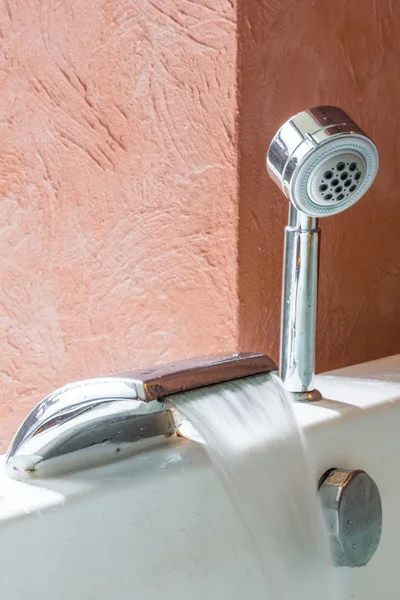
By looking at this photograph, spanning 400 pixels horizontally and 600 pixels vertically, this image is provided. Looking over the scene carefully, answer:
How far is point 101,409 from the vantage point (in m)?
0.53

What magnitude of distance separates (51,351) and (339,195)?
1.38 feet

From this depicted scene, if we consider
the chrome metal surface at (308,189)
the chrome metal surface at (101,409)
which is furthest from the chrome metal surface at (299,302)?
the chrome metal surface at (101,409)

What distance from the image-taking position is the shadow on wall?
77cm

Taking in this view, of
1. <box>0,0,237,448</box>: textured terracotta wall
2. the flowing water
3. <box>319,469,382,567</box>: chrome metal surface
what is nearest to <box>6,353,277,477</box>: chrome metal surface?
the flowing water

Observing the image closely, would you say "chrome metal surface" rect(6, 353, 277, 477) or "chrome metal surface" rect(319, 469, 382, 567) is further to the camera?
"chrome metal surface" rect(319, 469, 382, 567)

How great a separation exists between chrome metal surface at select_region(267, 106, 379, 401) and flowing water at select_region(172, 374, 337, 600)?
3.8 inches

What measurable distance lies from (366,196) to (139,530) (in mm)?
466

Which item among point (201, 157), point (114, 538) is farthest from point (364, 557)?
point (201, 157)

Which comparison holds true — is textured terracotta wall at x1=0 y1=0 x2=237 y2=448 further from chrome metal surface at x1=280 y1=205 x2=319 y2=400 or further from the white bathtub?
the white bathtub

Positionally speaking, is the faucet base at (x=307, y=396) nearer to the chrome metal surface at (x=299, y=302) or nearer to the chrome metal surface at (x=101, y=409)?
the chrome metal surface at (x=299, y=302)

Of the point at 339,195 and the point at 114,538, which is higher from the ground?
the point at 339,195

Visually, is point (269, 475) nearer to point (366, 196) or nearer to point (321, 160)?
point (321, 160)

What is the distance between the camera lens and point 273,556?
24.1 inches

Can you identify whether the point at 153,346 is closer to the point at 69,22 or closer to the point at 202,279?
the point at 202,279
